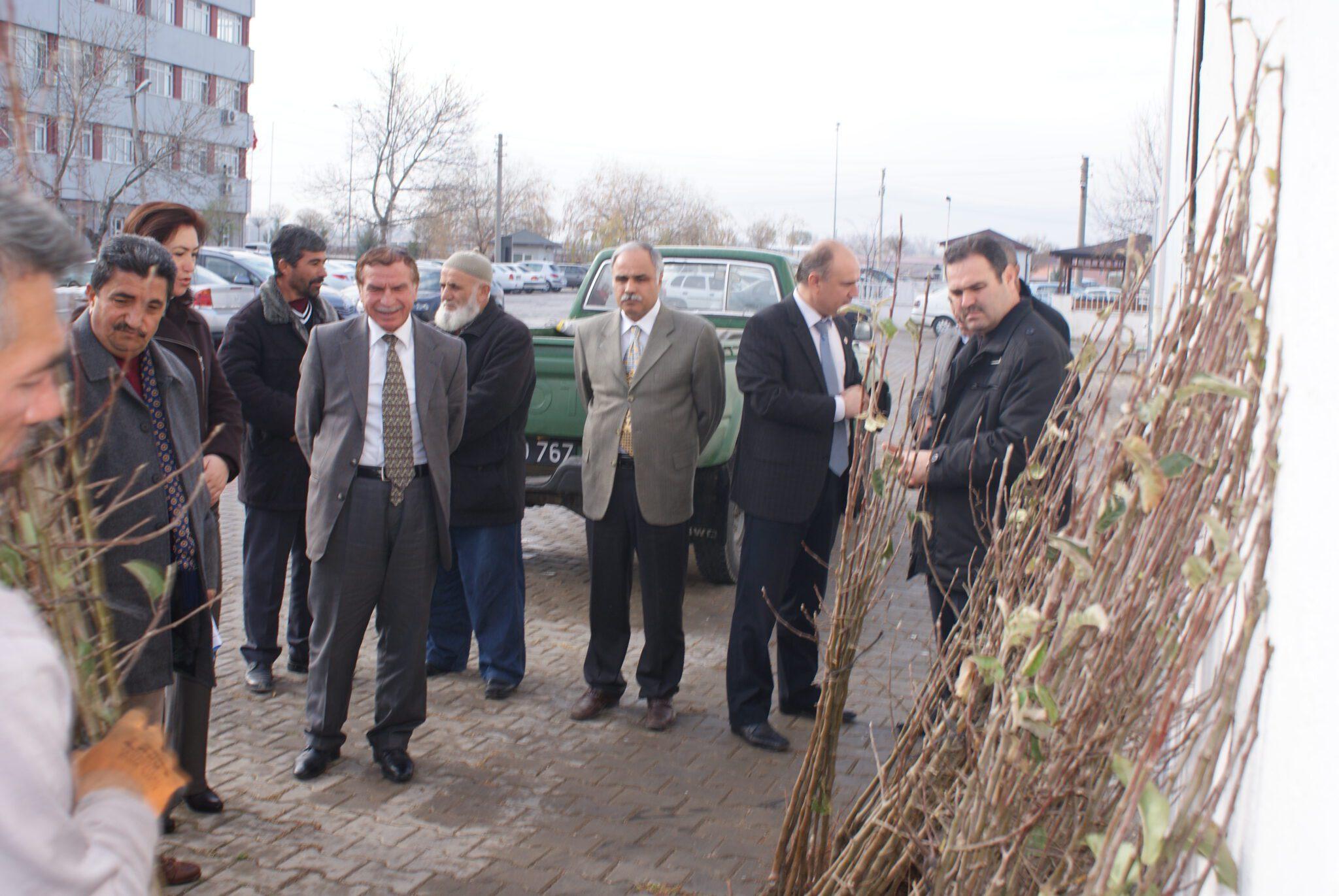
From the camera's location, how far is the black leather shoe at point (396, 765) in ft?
15.3

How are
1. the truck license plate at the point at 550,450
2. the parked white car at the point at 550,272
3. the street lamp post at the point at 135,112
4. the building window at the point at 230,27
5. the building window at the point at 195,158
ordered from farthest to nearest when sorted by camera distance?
the building window at the point at 230,27 → the parked white car at the point at 550,272 → the building window at the point at 195,158 → the street lamp post at the point at 135,112 → the truck license plate at the point at 550,450

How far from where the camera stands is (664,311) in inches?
218

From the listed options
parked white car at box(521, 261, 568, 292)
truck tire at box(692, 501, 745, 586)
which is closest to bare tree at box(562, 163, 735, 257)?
parked white car at box(521, 261, 568, 292)

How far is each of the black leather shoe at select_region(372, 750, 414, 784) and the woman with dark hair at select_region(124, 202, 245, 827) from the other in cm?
60

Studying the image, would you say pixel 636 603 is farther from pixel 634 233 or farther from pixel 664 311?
pixel 634 233

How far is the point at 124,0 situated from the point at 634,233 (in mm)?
34858

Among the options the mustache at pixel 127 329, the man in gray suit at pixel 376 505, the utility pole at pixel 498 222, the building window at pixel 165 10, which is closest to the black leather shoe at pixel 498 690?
the man in gray suit at pixel 376 505

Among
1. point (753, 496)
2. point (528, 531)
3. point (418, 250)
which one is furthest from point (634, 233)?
point (753, 496)

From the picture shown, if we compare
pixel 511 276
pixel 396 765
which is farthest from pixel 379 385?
pixel 511 276

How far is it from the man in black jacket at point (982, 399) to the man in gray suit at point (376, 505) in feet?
6.10

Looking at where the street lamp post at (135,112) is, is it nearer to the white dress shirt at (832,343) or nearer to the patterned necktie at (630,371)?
the patterned necktie at (630,371)

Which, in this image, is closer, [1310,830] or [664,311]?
[1310,830]

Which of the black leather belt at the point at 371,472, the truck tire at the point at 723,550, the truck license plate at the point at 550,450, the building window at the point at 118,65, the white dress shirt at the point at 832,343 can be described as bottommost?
the truck tire at the point at 723,550

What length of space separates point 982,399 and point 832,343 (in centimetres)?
102
